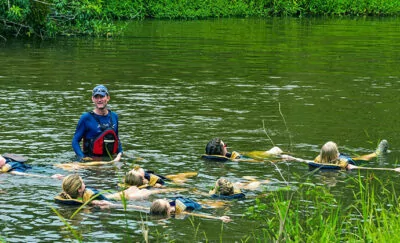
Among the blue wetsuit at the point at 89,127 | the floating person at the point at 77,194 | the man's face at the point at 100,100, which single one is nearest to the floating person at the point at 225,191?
the floating person at the point at 77,194

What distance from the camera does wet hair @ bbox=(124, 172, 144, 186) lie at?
46.8ft

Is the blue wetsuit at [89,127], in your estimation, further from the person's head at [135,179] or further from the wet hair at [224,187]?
the wet hair at [224,187]

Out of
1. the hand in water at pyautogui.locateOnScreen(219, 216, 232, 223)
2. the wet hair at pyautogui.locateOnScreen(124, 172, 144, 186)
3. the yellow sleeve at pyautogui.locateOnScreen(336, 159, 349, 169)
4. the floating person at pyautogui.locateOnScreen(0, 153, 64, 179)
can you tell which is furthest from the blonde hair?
the yellow sleeve at pyautogui.locateOnScreen(336, 159, 349, 169)

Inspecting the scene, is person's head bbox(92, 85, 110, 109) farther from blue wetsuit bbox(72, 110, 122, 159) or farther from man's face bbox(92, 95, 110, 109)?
blue wetsuit bbox(72, 110, 122, 159)

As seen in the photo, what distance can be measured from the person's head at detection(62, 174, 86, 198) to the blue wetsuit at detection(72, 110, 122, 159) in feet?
11.3

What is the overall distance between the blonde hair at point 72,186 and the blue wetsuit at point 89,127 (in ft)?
11.2

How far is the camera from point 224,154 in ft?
55.3

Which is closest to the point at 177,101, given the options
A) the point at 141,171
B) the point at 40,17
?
the point at 141,171

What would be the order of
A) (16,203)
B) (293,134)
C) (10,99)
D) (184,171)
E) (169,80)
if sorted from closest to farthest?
(16,203) → (184,171) → (293,134) → (10,99) → (169,80)

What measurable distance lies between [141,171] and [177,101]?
9443mm

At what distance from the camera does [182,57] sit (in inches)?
1358

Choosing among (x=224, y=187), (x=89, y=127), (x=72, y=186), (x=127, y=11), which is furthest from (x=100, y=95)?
(x=127, y=11)

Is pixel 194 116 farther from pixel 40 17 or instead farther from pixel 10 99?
pixel 40 17

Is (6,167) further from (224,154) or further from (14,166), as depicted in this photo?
(224,154)
